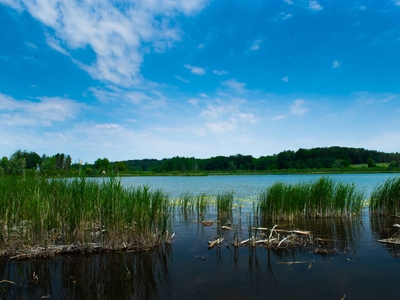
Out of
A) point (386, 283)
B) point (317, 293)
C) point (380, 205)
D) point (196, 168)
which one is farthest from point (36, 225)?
point (196, 168)

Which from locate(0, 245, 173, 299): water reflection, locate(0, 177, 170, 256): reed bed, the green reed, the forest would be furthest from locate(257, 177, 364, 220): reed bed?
the forest

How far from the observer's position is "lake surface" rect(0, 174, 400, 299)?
5.28m

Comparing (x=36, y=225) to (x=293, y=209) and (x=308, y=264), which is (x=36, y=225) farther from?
(x=293, y=209)

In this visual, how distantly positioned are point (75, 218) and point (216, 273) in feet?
13.3

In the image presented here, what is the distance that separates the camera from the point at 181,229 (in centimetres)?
1107

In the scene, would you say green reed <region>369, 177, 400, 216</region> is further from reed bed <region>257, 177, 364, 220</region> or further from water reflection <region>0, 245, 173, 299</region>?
water reflection <region>0, 245, 173, 299</region>

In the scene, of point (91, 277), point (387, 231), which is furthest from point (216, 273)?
point (387, 231)

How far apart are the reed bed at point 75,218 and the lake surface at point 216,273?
0.48 m

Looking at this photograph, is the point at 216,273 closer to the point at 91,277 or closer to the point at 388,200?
the point at 91,277

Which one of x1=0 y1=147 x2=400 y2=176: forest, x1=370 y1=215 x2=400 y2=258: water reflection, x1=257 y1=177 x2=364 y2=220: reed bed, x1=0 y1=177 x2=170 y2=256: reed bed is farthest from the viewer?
x1=0 y1=147 x2=400 y2=176: forest

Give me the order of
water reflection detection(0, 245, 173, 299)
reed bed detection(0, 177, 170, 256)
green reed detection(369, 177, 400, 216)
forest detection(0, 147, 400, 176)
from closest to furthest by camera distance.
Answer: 1. water reflection detection(0, 245, 173, 299)
2. reed bed detection(0, 177, 170, 256)
3. green reed detection(369, 177, 400, 216)
4. forest detection(0, 147, 400, 176)

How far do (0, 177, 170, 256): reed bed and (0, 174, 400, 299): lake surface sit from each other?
1.58ft

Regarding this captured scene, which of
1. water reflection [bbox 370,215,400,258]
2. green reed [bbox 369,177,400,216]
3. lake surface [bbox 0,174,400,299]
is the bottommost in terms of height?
water reflection [bbox 370,215,400,258]

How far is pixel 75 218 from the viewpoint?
739cm
